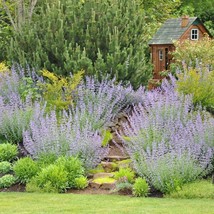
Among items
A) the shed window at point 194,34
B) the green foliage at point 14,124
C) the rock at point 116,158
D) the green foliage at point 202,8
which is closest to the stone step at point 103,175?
the rock at point 116,158

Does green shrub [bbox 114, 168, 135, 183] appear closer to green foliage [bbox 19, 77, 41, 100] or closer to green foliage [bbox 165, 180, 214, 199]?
green foliage [bbox 165, 180, 214, 199]

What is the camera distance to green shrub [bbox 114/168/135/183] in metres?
7.81

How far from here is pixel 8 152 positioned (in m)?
8.73

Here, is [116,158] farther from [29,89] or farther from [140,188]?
[29,89]

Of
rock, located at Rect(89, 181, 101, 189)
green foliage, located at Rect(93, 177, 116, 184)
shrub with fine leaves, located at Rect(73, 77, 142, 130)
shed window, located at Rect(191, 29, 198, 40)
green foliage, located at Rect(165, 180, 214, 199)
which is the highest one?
shed window, located at Rect(191, 29, 198, 40)

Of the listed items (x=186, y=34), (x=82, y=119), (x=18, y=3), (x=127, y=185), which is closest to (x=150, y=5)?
(x=186, y=34)

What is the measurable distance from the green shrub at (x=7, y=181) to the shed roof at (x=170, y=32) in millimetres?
12318

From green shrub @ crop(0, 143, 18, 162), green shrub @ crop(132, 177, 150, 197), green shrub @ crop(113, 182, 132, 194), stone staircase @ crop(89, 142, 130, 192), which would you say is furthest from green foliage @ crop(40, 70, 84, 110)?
green shrub @ crop(132, 177, 150, 197)

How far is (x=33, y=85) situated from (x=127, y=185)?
4537 millimetres

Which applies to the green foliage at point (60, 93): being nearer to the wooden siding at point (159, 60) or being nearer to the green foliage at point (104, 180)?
the green foliage at point (104, 180)

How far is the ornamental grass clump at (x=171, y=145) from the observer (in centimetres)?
757

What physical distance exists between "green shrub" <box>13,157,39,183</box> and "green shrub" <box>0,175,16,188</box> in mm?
97

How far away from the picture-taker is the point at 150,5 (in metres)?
24.2

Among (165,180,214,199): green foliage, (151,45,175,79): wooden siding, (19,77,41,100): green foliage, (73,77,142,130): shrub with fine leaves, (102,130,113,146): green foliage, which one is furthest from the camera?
(151,45,175,79): wooden siding
